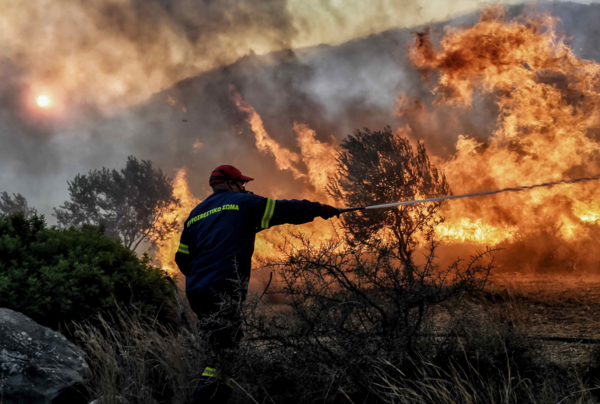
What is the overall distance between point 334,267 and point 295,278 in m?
0.35

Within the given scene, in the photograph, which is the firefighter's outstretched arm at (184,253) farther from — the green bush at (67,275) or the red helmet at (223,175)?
the green bush at (67,275)

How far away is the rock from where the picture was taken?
10.6 ft

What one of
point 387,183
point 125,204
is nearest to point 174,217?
point 125,204

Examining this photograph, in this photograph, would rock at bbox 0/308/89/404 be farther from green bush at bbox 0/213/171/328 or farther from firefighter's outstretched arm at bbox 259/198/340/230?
firefighter's outstretched arm at bbox 259/198/340/230

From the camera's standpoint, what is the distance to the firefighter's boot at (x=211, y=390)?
298cm

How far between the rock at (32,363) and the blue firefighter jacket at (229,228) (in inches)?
54.3

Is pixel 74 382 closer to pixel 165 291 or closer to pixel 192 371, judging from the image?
pixel 192 371

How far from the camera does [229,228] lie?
3.55 m

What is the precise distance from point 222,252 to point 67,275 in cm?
212

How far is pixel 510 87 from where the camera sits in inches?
629

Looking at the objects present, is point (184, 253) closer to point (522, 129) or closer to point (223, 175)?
point (223, 175)

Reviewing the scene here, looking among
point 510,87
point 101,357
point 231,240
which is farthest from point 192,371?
point 510,87

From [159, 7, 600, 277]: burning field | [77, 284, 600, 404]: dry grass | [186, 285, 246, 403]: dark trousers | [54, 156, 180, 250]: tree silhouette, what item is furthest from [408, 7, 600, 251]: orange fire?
[54, 156, 180, 250]: tree silhouette

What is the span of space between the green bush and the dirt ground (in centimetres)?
468
